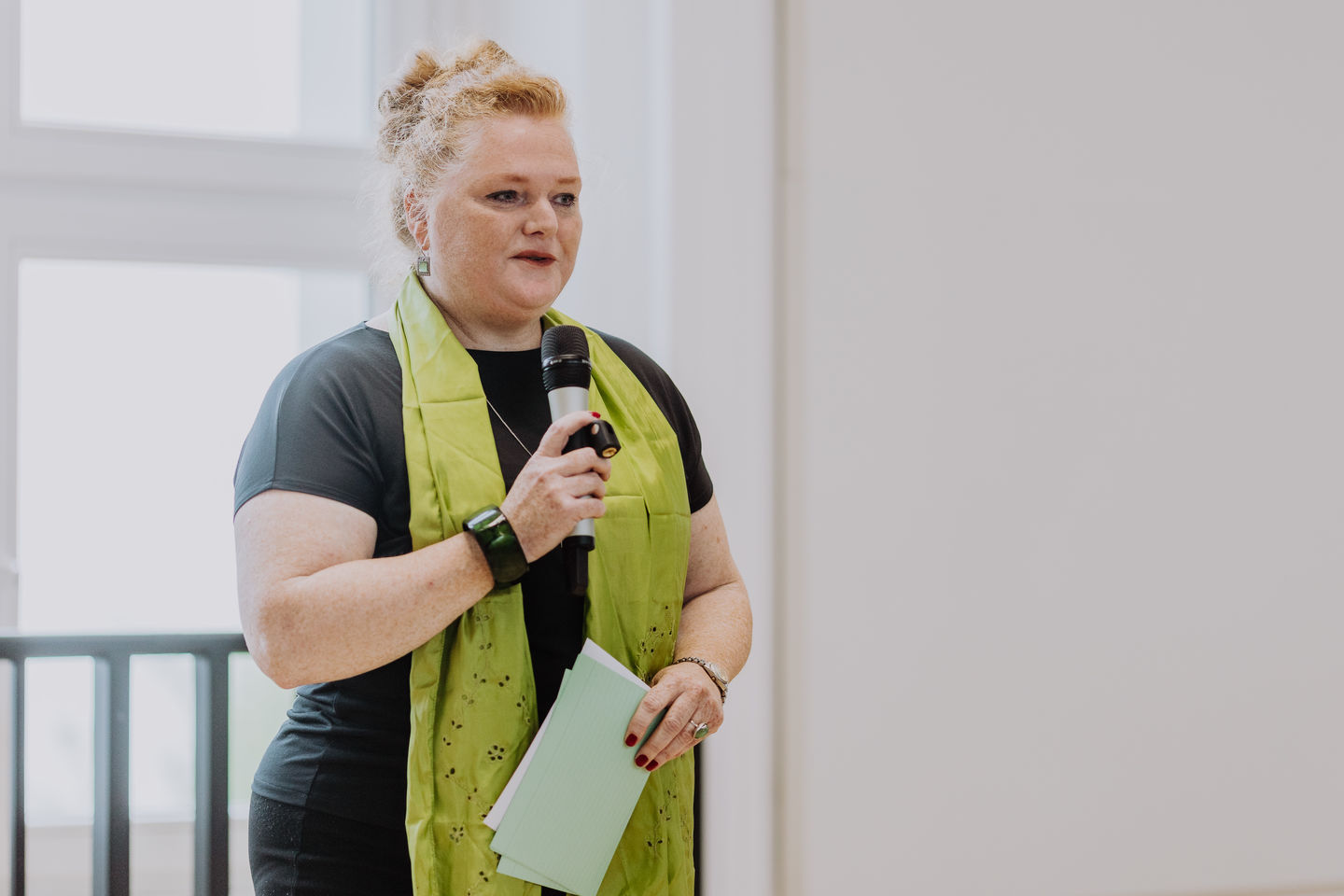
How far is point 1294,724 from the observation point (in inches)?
91.6

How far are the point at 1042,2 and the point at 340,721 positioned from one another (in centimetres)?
186

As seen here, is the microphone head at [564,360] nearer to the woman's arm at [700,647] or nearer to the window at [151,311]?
the woman's arm at [700,647]

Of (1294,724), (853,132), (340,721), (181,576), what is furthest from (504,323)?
(1294,724)

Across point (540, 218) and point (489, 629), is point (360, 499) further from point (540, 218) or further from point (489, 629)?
point (540, 218)

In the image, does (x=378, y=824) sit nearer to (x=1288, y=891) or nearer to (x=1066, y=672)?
(x=1066, y=672)

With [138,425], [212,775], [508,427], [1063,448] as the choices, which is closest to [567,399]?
[508,427]

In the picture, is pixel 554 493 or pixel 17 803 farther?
pixel 17 803

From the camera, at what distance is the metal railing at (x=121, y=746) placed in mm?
1688

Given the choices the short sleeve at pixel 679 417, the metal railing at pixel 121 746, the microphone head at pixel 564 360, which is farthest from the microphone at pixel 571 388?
the metal railing at pixel 121 746

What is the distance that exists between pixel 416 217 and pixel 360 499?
0.38 meters

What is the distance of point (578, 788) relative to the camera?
1.24 meters

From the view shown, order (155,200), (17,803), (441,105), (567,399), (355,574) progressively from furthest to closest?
1. (155,200)
2. (17,803)
3. (441,105)
4. (567,399)
5. (355,574)

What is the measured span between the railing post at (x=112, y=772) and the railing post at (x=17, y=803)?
0.32 feet

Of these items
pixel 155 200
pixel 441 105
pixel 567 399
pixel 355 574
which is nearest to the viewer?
pixel 355 574
